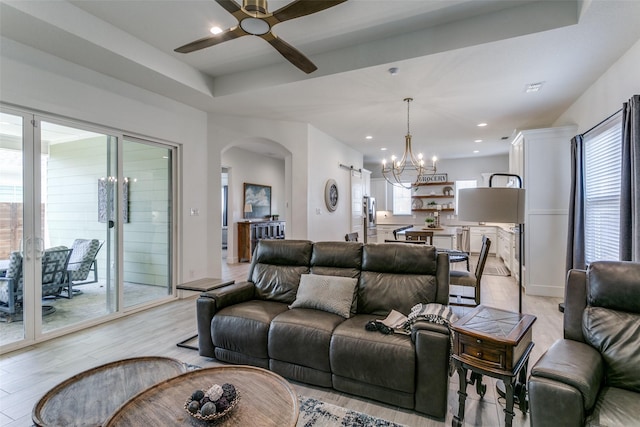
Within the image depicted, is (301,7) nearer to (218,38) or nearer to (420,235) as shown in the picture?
(218,38)

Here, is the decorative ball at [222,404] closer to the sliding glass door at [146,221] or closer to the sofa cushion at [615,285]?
the sofa cushion at [615,285]

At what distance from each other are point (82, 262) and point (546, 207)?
651cm

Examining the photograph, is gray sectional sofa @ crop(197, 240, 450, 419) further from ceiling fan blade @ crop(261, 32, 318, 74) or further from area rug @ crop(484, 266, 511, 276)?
area rug @ crop(484, 266, 511, 276)

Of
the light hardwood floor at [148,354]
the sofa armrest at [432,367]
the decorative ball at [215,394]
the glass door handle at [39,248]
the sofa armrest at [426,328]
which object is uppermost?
the glass door handle at [39,248]

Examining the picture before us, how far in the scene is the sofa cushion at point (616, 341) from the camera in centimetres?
155

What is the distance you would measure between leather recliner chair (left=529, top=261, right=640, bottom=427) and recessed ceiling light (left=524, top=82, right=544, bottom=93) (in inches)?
111

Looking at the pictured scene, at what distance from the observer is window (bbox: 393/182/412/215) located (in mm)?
10102

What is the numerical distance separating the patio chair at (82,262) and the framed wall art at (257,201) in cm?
446

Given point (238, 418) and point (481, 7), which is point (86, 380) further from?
point (481, 7)

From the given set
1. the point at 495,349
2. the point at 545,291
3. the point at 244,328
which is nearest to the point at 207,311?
the point at 244,328

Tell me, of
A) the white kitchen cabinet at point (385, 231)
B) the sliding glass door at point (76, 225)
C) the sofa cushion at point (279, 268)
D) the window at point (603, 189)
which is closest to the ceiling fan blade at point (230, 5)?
the sofa cushion at point (279, 268)

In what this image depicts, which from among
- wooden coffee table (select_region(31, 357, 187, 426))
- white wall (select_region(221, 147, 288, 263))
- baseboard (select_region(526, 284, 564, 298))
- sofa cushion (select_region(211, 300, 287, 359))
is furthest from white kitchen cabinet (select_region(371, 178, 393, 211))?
wooden coffee table (select_region(31, 357, 187, 426))

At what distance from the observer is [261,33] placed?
7.47 feet

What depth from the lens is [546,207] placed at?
186 inches
